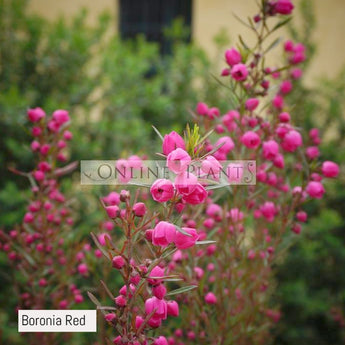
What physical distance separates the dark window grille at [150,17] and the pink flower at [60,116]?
309cm

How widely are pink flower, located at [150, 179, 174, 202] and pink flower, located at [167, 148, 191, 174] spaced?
0.07 ft

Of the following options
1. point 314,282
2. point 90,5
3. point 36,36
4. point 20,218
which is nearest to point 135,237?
point 20,218

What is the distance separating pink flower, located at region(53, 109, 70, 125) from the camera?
1.01m

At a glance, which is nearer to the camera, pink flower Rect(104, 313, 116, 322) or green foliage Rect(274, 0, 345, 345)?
pink flower Rect(104, 313, 116, 322)

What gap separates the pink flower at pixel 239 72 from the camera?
869mm

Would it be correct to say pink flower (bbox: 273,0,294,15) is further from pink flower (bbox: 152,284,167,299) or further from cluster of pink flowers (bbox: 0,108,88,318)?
pink flower (bbox: 152,284,167,299)

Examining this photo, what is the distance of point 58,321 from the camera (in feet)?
2.70

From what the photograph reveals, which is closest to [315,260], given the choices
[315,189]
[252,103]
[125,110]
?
[125,110]

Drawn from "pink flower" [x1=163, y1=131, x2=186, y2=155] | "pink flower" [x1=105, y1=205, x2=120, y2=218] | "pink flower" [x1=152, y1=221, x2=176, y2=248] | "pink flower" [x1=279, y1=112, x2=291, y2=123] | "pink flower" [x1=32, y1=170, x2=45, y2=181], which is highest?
"pink flower" [x1=279, y1=112, x2=291, y2=123]

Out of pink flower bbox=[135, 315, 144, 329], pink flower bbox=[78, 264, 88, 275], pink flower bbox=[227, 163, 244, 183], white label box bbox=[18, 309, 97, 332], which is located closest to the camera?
pink flower bbox=[135, 315, 144, 329]

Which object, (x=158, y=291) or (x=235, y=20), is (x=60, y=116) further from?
(x=235, y=20)

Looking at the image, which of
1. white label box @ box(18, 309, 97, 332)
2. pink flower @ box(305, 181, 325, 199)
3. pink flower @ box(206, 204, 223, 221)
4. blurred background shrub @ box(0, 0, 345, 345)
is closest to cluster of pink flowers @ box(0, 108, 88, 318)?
white label box @ box(18, 309, 97, 332)

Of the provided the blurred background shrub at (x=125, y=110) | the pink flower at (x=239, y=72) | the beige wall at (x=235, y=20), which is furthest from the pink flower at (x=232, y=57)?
the beige wall at (x=235, y=20)

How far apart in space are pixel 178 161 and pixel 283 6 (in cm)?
56
